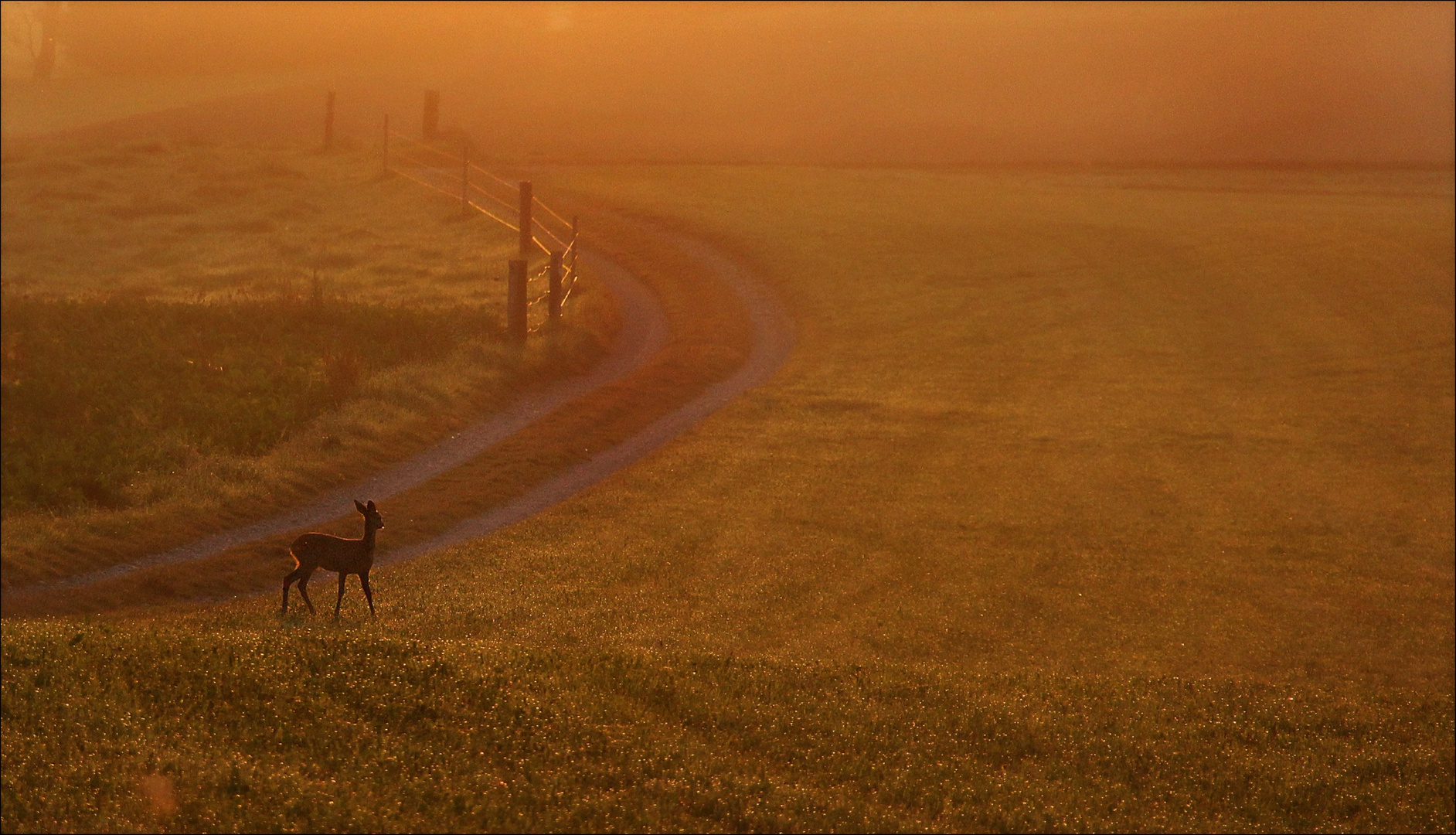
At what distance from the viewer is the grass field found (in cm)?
1016

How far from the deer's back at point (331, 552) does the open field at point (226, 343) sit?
Answer: 23.4ft

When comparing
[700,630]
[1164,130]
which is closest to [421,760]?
[700,630]

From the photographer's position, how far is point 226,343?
27.1 meters

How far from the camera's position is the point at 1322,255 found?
41.5 meters

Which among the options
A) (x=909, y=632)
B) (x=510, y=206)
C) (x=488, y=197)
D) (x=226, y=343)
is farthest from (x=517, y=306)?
(x=488, y=197)

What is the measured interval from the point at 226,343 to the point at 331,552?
17.8 m

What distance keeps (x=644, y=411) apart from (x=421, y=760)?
A: 15.1 m

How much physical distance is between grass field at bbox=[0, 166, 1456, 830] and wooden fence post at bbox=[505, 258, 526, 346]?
541 cm

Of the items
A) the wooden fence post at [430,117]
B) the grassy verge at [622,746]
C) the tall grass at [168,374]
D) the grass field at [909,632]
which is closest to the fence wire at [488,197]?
the wooden fence post at [430,117]

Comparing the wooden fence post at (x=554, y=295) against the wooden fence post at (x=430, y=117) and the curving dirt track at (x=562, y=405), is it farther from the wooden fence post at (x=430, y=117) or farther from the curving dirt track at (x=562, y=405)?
the wooden fence post at (x=430, y=117)

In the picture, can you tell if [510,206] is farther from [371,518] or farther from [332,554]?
[371,518]

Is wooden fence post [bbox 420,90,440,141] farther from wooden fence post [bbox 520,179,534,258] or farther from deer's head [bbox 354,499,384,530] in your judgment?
deer's head [bbox 354,499,384,530]

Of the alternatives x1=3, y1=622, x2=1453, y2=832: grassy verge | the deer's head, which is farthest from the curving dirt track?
the deer's head

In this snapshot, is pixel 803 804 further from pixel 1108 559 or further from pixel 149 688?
pixel 1108 559
